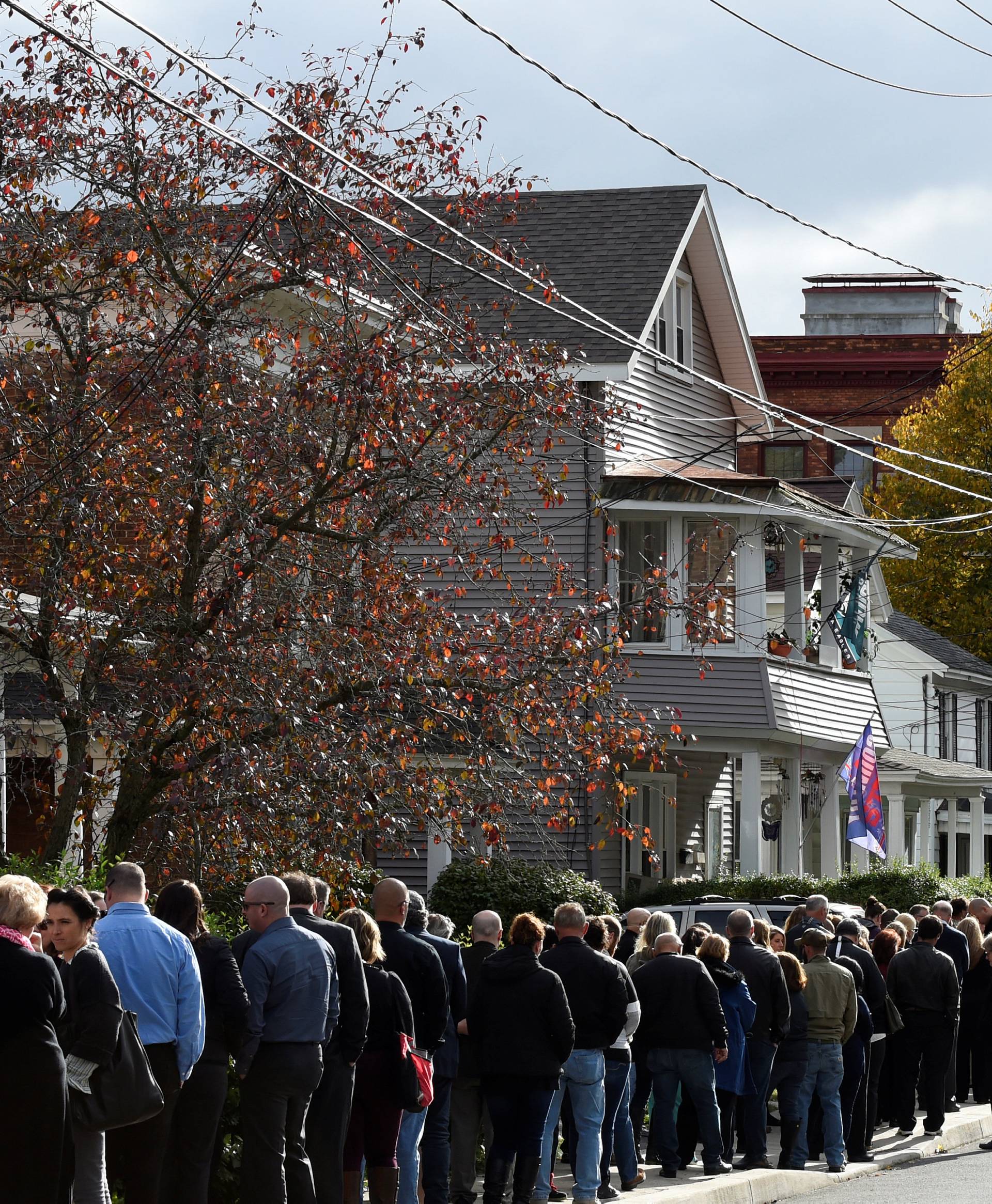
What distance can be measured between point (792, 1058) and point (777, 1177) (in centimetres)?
103

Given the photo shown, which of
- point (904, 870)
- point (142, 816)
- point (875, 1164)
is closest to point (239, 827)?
point (142, 816)

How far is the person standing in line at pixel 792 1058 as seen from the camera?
45.7 feet

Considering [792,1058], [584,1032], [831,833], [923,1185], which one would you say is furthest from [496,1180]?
[831,833]

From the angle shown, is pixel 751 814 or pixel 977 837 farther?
pixel 977 837

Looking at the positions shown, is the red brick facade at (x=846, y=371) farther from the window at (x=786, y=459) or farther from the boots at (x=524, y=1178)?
the boots at (x=524, y=1178)

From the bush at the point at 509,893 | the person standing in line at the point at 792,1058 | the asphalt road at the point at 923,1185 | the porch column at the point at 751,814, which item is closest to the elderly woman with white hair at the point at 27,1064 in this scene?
the asphalt road at the point at 923,1185

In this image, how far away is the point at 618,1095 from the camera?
12719 millimetres

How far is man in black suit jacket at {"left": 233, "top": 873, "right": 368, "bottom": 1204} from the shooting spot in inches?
396

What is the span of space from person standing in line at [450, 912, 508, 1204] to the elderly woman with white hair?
14.5 feet

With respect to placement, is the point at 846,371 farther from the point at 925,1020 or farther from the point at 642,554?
the point at 925,1020

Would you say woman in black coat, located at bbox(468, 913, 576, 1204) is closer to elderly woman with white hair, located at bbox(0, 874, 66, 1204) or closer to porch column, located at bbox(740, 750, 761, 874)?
elderly woman with white hair, located at bbox(0, 874, 66, 1204)

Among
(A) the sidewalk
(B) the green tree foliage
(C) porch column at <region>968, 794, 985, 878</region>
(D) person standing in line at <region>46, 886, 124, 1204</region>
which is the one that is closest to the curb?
(A) the sidewalk

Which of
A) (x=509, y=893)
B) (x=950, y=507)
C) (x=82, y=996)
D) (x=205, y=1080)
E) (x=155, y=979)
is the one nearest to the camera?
(x=82, y=996)

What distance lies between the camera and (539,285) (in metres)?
14.6
